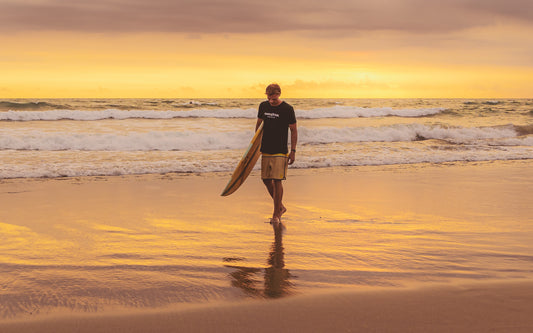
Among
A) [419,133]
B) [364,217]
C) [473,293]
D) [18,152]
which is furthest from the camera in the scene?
[419,133]

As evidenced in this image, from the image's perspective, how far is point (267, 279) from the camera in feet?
13.9

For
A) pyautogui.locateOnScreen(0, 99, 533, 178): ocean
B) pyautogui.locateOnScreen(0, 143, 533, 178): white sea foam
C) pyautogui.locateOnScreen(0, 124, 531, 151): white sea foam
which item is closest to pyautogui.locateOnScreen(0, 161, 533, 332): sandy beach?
pyautogui.locateOnScreen(0, 143, 533, 178): white sea foam

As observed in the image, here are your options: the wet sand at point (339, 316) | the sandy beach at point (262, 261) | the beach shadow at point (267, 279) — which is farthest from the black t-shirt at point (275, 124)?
the wet sand at point (339, 316)

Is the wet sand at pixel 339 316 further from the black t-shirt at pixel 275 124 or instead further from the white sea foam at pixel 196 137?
the white sea foam at pixel 196 137

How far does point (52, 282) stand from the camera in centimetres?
409

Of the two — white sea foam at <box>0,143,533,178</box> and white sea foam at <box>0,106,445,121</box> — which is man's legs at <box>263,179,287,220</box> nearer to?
white sea foam at <box>0,143,533,178</box>

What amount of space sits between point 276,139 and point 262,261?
7.76 ft

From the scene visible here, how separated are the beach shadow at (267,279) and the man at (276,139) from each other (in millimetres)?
1894

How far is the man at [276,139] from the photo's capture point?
22.1 feet

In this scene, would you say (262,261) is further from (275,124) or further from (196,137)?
(196,137)

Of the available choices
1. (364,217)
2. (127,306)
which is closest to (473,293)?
(127,306)

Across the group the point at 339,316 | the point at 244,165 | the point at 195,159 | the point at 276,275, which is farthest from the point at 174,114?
the point at 339,316

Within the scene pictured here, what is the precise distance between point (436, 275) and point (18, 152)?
47.4 feet

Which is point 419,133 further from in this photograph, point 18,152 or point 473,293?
point 473,293
